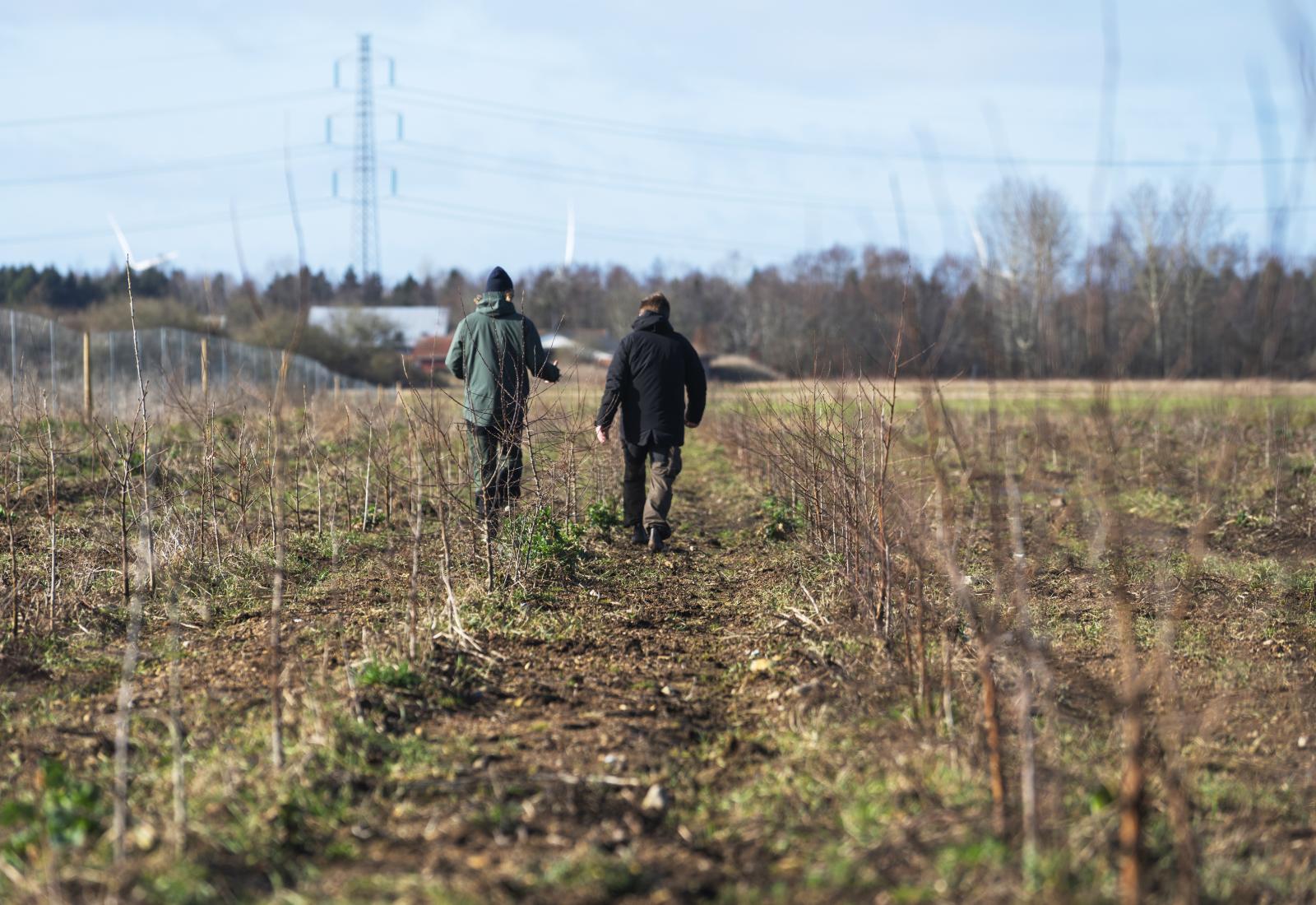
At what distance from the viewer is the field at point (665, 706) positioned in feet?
8.63

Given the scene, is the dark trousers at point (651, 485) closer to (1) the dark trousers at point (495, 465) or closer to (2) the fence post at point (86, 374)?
(1) the dark trousers at point (495, 465)

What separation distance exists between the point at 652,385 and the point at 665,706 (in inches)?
134

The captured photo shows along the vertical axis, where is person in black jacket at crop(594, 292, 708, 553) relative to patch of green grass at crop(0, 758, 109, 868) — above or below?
above

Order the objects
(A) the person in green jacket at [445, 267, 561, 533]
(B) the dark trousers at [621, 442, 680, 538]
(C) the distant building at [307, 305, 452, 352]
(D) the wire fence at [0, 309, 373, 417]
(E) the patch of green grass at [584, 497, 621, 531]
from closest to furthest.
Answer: (A) the person in green jacket at [445, 267, 561, 533] < (B) the dark trousers at [621, 442, 680, 538] < (E) the patch of green grass at [584, 497, 621, 531] < (D) the wire fence at [0, 309, 373, 417] < (C) the distant building at [307, 305, 452, 352]

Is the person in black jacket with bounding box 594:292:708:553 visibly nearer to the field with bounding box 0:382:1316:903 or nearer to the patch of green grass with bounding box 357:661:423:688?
the field with bounding box 0:382:1316:903

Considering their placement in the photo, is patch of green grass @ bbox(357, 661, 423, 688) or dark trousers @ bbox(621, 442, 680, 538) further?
dark trousers @ bbox(621, 442, 680, 538)

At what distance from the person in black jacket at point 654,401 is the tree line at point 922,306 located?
1.94 feet

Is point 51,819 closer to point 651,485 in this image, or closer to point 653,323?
point 651,485

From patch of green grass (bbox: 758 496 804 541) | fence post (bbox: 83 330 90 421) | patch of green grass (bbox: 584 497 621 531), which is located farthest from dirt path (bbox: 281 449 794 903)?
fence post (bbox: 83 330 90 421)

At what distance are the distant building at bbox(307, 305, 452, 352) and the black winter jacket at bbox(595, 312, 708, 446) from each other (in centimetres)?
2387

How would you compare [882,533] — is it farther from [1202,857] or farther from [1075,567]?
[1075,567]

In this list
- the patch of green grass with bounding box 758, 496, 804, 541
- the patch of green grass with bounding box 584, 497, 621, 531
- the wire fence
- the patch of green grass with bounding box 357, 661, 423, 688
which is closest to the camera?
the patch of green grass with bounding box 357, 661, 423, 688

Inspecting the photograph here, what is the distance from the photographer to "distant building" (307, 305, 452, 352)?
38.2 meters

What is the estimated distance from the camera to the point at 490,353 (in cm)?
679
